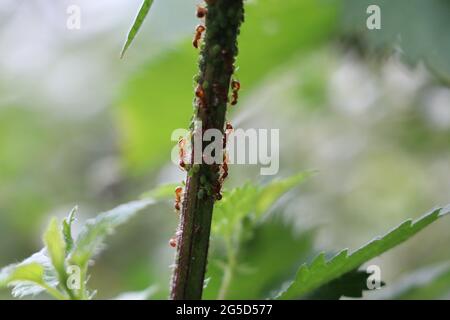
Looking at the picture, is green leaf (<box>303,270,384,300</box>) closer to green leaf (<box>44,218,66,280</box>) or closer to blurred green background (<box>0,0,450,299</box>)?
green leaf (<box>44,218,66,280</box>)

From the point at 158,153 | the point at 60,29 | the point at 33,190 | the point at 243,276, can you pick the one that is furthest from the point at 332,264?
the point at 60,29

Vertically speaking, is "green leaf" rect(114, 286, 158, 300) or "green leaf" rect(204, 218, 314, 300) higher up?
"green leaf" rect(204, 218, 314, 300)

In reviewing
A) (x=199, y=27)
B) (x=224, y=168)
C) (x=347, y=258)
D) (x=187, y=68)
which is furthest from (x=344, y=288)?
(x=187, y=68)

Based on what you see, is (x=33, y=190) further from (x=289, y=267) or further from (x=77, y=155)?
(x=289, y=267)

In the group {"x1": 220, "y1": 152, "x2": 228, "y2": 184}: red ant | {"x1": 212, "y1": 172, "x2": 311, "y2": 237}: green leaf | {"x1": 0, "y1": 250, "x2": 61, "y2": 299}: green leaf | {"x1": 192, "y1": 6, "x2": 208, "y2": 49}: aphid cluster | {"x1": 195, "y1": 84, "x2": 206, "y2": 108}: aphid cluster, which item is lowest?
{"x1": 0, "y1": 250, "x2": 61, "y2": 299}: green leaf

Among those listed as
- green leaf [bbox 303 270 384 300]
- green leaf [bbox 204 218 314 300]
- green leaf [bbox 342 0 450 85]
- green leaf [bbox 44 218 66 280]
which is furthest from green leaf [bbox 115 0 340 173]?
green leaf [bbox 44 218 66 280]

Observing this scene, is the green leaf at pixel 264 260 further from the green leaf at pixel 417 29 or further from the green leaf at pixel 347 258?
the green leaf at pixel 417 29

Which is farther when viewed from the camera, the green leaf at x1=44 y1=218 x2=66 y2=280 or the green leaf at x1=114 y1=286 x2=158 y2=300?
the green leaf at x1=114 y1=286 x2=158 y2=300

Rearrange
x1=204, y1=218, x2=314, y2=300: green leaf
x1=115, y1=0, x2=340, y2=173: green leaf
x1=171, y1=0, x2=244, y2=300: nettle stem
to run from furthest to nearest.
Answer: x1=115, y1=0, x2=340, y2=173: green leaf < x1=204, y1=218, x2=314, y2=300: green leaf < x1=171, y1=0, x2=244, y2=300: nettle stem
